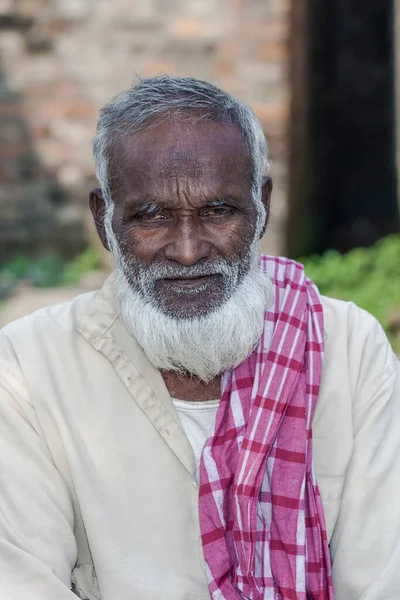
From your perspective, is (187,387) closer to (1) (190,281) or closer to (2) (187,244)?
(1) (190,281)

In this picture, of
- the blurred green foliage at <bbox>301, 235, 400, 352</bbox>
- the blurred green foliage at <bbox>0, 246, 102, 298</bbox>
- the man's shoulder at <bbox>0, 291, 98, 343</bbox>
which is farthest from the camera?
the blurred green foliage at <bbox>0, 246, 102, 298</bbox>

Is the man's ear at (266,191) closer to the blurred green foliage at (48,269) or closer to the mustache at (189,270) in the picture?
the mustache at (189,270)

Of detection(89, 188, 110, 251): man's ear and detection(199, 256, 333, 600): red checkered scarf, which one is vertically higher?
detection(89, 188, 110, 251): man's ear

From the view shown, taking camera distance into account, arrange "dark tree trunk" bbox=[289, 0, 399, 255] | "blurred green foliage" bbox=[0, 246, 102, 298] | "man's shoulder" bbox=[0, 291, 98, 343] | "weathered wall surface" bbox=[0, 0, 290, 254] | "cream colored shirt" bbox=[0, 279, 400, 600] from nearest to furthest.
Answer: "cream colored shirt" bbox=[0, 279, 400, 600]
"man's shoulder" bbox=[0, 291, 98, 343]
"weathered wall surface" bbox=[0, 0, 290, 254]
"blurred green foliage" bbox=[0, 246, 102, 298]
"dark tree trunk" bbox=[289, 0, 399, 255]

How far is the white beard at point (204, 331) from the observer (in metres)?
2.67

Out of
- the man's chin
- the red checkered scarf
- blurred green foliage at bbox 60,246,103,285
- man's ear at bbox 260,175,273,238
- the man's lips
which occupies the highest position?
man's ear at bbox 260,175,273,238

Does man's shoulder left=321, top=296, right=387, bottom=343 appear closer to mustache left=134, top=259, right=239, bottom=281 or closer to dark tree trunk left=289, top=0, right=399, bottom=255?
mustache left=134, top=259, right=239, bottom=281

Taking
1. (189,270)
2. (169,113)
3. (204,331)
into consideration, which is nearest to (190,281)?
(189,270)

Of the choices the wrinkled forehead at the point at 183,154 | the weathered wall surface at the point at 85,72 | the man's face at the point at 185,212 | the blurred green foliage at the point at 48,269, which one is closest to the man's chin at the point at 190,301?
the man's face at the point at 185,212

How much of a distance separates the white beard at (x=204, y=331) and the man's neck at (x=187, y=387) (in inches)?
2.4

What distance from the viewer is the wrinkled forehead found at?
102 inches

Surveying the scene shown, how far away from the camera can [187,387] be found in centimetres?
281

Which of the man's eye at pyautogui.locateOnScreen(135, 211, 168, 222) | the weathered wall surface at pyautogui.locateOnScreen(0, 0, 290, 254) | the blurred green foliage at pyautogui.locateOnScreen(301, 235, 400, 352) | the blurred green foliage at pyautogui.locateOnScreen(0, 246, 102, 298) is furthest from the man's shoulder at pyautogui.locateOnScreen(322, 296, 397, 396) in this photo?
the blurred green foliage at pyautogui.locateOnScreen(0, 246, 102, 298)

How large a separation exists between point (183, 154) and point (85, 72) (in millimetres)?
4618
